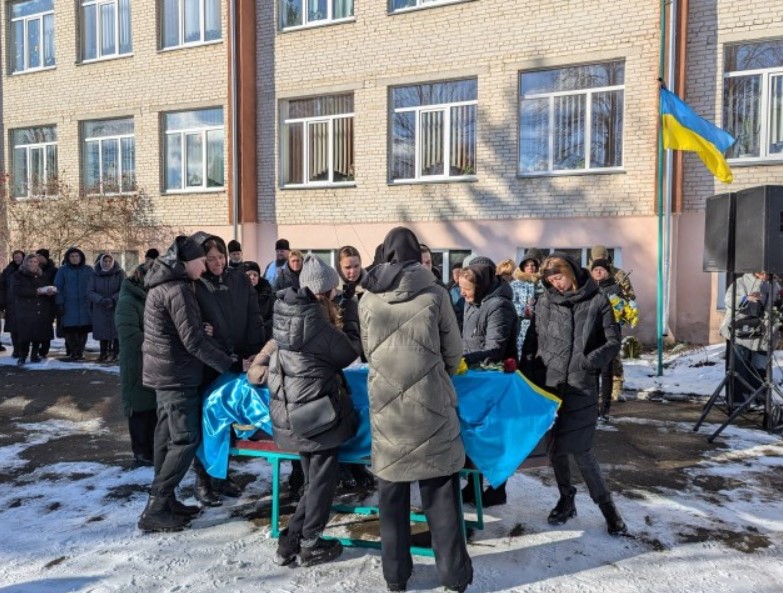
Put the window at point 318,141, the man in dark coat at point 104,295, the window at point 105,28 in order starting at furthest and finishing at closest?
the window at point 105,28 < the window at point 318,141 < the man in dark coat at point 104,295

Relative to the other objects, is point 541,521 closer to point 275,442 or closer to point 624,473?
point 624,473

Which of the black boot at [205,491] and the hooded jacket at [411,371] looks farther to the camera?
the black boot at [205,491]

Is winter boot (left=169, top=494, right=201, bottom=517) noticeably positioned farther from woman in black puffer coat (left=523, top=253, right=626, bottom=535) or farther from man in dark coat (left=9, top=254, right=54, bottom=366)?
man in dark coat (left=9, top=254, right=54, bottom=366)

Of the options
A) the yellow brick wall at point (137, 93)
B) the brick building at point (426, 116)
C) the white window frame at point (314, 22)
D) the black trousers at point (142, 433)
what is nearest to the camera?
the black trousers at point (142, 433)

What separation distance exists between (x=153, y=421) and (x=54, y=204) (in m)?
12.3

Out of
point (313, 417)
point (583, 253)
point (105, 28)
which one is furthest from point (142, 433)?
point (105, 28)

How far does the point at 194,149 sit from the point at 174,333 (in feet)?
39.2

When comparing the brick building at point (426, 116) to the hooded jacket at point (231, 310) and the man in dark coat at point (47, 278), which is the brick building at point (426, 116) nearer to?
the man in dark coat at point (47, 278)

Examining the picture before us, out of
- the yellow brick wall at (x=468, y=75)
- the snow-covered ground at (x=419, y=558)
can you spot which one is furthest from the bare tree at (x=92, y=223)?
the snow-covered ground at (x=419, y=558)

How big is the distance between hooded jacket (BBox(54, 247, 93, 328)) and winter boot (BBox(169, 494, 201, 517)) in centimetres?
755

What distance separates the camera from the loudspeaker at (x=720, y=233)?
22.7 feet

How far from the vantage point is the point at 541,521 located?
446 centimetres

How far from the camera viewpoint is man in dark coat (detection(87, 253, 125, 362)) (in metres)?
10.9

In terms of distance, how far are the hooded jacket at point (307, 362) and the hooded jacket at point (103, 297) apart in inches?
314
